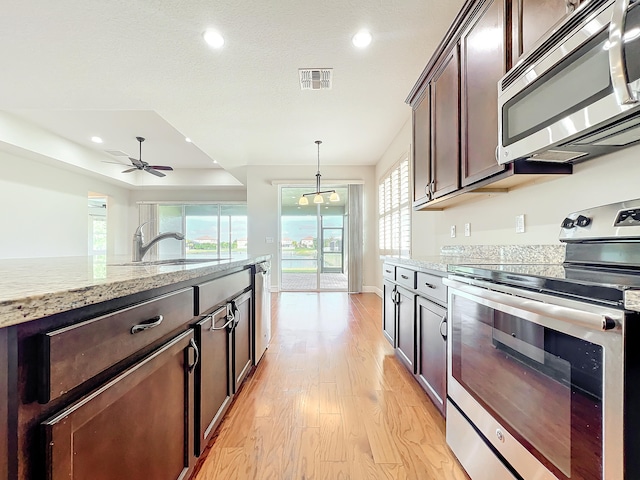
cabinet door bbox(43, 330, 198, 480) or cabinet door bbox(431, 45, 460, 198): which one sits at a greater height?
cabinet door bbox(431, 45, 460, 198)

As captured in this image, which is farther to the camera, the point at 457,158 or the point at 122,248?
the point at 122,248

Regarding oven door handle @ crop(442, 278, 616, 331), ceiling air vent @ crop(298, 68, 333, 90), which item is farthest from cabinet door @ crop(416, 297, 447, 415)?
ceiling air vent @ crop(298, 68, 333, 90)

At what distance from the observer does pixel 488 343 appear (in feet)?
3.76

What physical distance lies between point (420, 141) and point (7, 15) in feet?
10.6

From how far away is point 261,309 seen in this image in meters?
2.42

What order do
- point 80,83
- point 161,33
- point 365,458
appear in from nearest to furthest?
point 365,458 → point 161,33 → point 80,83

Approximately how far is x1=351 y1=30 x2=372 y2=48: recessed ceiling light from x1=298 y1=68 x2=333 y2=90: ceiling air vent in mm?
414

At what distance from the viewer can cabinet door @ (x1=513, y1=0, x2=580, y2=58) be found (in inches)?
45.9

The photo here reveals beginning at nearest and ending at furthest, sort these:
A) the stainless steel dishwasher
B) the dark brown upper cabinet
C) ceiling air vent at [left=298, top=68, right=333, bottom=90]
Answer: the dark brown upper cabinet, the stainless steel dishwasher, ceiling air vent at [left=298, top=68, right=333, bottom=90]

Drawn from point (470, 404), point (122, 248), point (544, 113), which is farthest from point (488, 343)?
point (122, 248)

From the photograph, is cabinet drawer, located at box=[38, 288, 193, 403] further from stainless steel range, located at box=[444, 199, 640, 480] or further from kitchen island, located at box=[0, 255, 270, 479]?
stainless steel range, located at box=[444, 199, 640, 480]

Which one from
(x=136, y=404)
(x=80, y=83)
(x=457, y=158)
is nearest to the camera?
(x=136, y=404)

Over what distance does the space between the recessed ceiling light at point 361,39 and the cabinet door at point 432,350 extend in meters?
2.05

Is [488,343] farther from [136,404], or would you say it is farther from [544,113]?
[136,404]
